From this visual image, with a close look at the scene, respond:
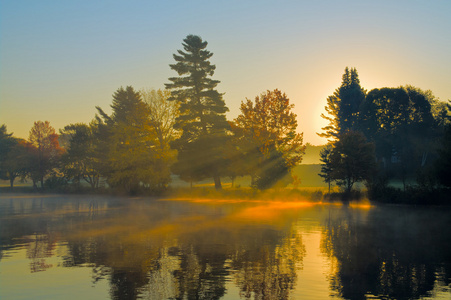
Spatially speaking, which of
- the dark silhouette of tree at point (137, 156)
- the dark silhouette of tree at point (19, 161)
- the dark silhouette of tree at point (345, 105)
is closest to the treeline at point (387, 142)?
the dark silhouette of tree at point (345, 105)

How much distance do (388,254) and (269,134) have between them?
126ft

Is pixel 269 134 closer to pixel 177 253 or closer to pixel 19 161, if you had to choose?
pixel 177 253

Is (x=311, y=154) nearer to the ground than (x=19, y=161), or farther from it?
farther from it

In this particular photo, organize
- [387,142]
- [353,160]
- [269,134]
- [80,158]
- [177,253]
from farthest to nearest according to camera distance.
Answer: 1. [80,158]
2. [387,142]
3. [269,134]
4. [353,160]
5. [177,253]

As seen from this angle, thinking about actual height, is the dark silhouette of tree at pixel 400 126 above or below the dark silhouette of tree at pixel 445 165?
above

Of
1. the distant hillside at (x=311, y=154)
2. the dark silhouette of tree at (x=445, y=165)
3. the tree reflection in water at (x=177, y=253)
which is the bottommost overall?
the tree reflection in water at (x=177, y=253)

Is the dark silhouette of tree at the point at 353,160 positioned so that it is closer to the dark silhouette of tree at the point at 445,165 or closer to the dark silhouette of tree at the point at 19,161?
the dark silhouette of tree at the point at 445,165

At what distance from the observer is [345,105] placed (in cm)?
9119

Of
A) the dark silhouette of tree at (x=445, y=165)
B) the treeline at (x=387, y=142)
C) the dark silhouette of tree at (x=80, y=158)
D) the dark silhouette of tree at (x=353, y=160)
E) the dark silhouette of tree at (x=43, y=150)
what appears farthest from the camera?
the dark silhouette of tree at (x=43, y=150)

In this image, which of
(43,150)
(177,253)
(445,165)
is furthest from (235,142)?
(43,150)

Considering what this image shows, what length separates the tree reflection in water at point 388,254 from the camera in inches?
459

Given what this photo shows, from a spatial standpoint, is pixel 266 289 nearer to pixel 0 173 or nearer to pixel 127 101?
pixel 127 101

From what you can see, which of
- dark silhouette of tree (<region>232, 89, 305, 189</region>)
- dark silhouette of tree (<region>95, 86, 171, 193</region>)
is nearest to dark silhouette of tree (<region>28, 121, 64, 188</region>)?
dark silhouette of tree (<region>95, 86, 171, 193</region>)

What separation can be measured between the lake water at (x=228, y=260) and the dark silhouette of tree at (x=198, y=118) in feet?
115
